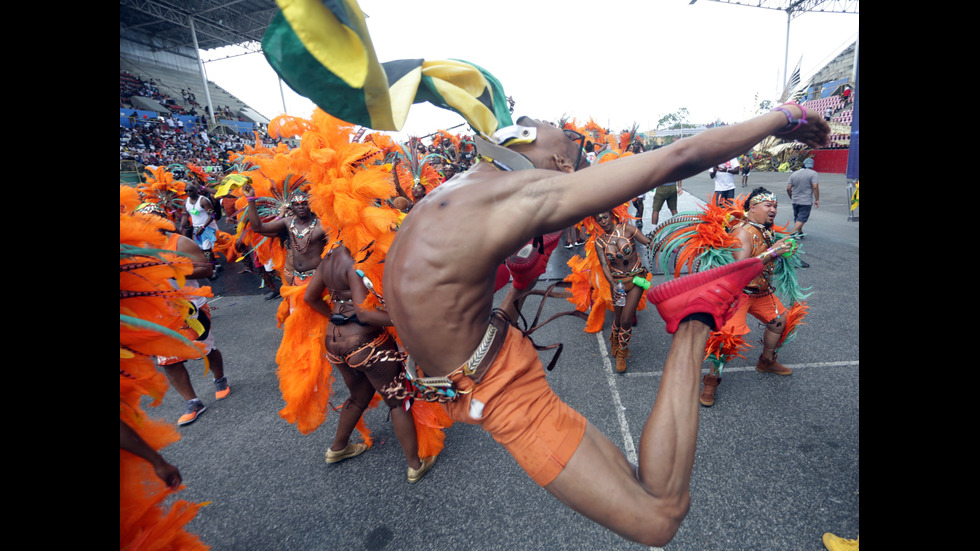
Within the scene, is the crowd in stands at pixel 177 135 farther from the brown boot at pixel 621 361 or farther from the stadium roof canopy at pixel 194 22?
the brown boot at pixel 621 361

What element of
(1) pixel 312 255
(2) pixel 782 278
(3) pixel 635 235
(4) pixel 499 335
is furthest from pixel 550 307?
(4) pixel 499 335

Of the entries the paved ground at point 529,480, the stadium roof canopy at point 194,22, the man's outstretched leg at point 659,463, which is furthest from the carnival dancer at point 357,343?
the stadium roof canopy at point 194,22

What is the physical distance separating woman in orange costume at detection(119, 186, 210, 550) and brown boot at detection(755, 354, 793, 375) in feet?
13.7

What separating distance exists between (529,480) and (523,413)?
4.83ft

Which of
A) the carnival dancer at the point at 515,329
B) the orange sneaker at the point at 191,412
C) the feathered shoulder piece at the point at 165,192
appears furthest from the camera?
the feathered shoulder piece at the point at 165,192

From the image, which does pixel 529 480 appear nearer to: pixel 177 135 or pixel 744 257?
pixel 744 257

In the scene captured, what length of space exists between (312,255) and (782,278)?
4117 mm

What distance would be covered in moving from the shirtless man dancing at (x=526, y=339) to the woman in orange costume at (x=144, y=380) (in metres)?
0.81

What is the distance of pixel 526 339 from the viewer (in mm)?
1664

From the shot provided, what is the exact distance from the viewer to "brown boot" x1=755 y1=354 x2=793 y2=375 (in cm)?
360

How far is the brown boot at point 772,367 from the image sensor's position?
360cm

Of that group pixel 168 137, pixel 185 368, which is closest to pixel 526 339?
pixel 185 368

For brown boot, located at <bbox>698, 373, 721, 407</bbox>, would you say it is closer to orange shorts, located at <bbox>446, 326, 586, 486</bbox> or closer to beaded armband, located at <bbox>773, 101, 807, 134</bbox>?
orange shorts, located at <bbox>446, 326, 586, 486</bbox>

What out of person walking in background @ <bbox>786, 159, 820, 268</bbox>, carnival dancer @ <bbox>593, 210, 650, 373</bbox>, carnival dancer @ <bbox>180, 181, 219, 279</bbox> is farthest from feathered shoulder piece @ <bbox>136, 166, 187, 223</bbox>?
person walking in background @ <bbox>786, 159, 820, 268</bbox>
